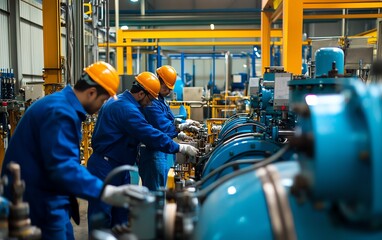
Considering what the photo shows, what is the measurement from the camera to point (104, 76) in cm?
186

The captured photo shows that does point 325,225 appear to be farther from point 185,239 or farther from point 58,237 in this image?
point 58,237

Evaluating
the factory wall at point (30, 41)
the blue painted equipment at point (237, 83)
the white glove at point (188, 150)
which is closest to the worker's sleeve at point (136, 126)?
the white glove at point (188, 150)

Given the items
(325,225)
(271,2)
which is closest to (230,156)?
(325,225)

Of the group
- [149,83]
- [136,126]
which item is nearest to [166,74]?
[149,83]

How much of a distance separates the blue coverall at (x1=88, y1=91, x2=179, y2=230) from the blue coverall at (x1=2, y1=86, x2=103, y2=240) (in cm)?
75

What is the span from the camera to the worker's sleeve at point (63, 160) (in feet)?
5.08

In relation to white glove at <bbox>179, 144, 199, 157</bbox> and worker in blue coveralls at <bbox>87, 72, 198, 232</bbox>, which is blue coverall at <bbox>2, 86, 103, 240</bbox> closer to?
worker in blue coveralls at <bbox>87, 72, 198, 232</bbox>

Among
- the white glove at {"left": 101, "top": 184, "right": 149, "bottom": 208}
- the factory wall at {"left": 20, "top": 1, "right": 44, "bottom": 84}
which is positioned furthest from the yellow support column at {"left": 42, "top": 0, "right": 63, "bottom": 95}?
the factory wall at {"left": 20, "top": 1, "right": 44, "bottom": 84}

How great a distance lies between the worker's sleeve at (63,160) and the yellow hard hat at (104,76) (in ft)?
0.91

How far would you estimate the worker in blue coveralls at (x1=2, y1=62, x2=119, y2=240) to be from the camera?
156 cm

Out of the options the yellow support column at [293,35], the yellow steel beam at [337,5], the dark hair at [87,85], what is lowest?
the dark hair at [87,85]

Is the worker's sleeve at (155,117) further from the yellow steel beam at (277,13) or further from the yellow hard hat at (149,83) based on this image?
the yellow steel beam at (277,13)

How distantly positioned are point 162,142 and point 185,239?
170 centimetres

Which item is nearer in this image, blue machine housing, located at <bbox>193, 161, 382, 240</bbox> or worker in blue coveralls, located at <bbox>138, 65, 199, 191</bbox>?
blue machine housing, located at <bbox>193, 161, 382, 240</bbox>
